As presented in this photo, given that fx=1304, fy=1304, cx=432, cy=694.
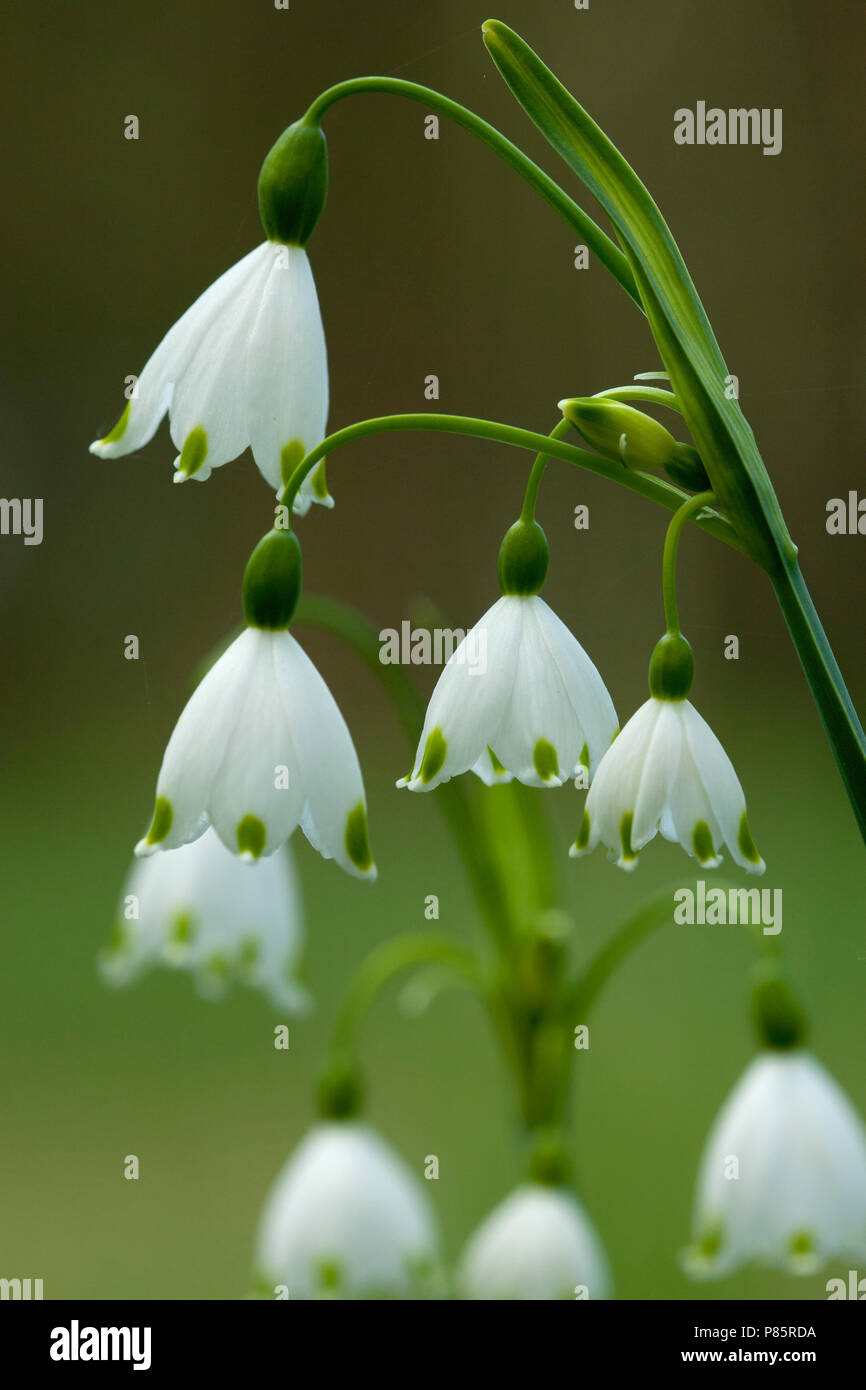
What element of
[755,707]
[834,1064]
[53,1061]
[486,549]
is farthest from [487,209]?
[53,1061]

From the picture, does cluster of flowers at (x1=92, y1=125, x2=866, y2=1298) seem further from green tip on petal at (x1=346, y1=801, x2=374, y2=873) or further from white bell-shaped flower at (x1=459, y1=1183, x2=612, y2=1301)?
white bell-shaped flower at (x1=459, y1=1183, x2=612, y2=1301)

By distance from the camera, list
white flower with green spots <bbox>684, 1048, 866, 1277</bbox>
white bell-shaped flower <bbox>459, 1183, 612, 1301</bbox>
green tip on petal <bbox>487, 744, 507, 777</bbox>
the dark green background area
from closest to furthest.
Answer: green tip on petal <bbox>487, 744, 507, 777</bbox> → white flower with green spots <bbox>684, 1048, 866, 1277</bbox> → white bell-shaped flower <bbox>459, 1183, 612, 1301</bbox> → the dark green background area

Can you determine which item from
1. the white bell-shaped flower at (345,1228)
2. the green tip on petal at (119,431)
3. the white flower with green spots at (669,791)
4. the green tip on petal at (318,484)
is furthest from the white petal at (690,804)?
the white bell-shaped flower at (345,1228)

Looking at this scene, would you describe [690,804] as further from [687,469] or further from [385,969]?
[385,969]

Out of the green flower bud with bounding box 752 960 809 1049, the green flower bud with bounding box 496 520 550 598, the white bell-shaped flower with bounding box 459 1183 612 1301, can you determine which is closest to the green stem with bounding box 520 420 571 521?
the green flower bud with bounding box 496 520 550 598

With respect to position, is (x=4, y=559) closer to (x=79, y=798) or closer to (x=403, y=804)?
(x=79, y=798)
